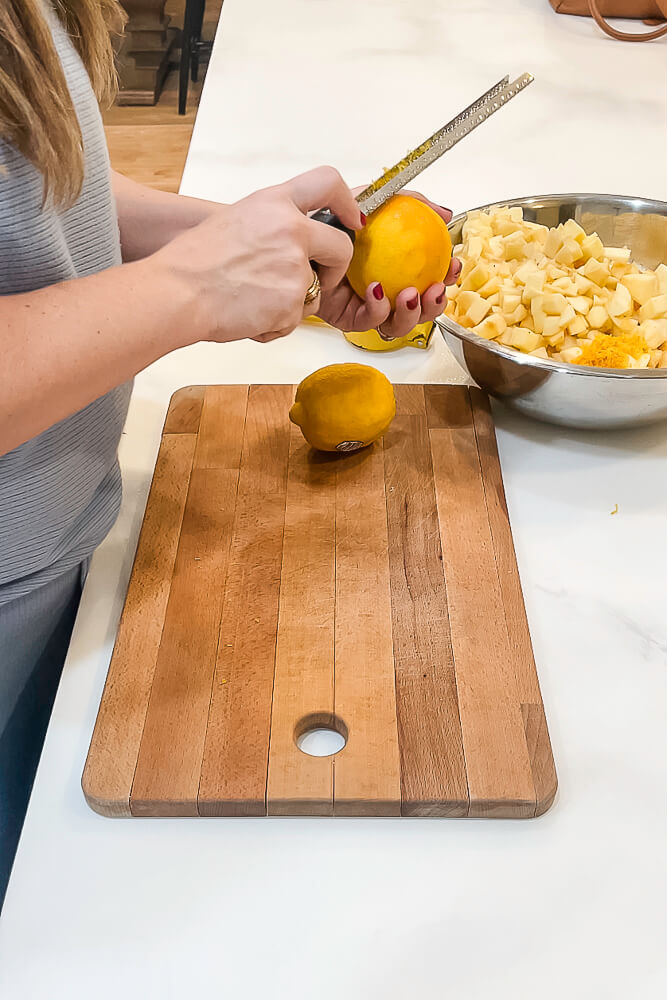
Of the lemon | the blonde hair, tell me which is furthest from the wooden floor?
the blonde hair

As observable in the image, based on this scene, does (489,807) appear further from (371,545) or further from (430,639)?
(371,545)

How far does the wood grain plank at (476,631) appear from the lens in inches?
24.5

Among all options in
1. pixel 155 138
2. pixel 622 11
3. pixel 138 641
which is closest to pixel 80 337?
pixel 138 641

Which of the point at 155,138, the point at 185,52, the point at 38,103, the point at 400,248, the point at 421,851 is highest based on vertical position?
the point at 38,103

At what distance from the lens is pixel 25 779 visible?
87 centimetres

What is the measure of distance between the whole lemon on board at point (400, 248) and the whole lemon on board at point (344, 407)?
0.27 ft

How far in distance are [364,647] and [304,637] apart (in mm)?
49

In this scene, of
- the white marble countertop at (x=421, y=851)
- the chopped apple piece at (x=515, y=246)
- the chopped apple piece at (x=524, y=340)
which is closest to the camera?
the white marble countertop at (x=421, y=851)

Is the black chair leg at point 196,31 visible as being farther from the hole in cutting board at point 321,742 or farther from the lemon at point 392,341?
the hole in cutting board at point 321,742

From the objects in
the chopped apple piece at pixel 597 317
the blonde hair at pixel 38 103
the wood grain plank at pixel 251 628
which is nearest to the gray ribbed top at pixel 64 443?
the blonde hair at pixel 38 103

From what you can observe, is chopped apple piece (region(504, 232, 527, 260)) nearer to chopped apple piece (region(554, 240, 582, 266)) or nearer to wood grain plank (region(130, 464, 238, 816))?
chopped apple piece (region(554, 240, 582, 266))

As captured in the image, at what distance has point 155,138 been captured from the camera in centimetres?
379

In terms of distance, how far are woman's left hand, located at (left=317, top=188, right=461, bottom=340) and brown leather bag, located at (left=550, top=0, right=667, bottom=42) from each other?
1.13 metres

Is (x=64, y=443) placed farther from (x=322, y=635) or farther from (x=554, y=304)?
(x=554, y=304)
